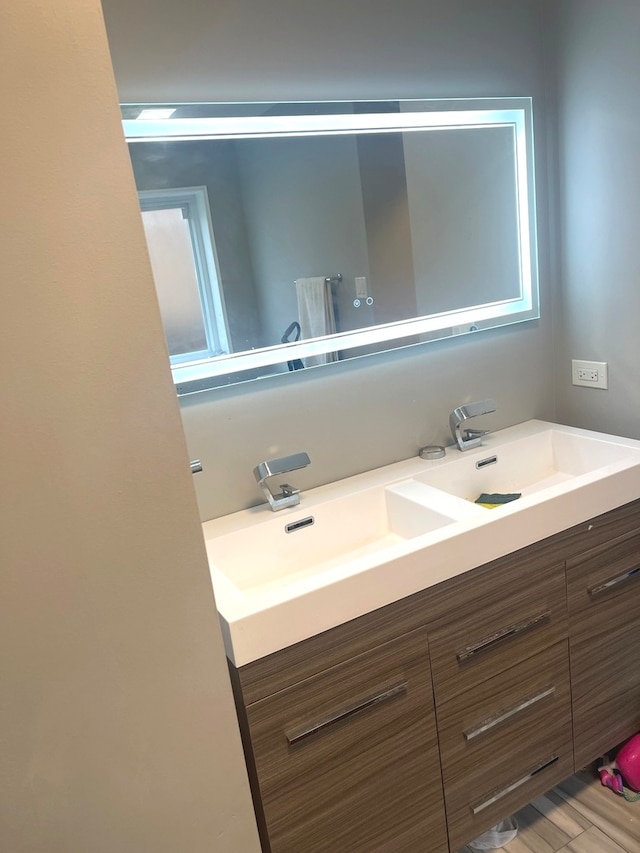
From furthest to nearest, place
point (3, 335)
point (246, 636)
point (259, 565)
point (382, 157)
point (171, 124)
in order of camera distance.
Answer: point (382, 157)
point (259, 565)
point (171, 124)
point (246, 636)
point (3, 335)

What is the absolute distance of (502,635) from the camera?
5.16 ft

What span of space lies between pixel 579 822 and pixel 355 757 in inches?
34.4

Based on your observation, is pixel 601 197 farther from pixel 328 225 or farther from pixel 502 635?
pixel 502 635

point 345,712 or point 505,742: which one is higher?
point 345,712

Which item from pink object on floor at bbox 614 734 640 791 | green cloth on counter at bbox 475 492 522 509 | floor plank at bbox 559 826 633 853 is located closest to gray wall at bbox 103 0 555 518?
green cloth on counter at bbox 475 492 522 509

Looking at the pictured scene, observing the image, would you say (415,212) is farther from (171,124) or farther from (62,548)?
(62,548)

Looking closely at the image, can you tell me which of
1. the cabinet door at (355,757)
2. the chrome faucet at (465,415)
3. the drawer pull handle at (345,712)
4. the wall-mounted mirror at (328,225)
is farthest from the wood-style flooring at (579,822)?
the wall-mounted mirror at (328,225)

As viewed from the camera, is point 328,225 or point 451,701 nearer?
point 451,701

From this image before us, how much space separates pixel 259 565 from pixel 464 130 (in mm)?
1416

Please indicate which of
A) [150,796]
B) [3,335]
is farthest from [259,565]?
[3,335]

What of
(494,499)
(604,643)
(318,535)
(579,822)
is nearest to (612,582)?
(604,643)

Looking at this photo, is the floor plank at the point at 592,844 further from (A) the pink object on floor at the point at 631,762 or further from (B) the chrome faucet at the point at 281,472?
Answer: (B) the chrome faucet at the point at 281,472

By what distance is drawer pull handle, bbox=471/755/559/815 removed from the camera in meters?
1.63

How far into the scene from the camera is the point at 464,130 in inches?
77.9
